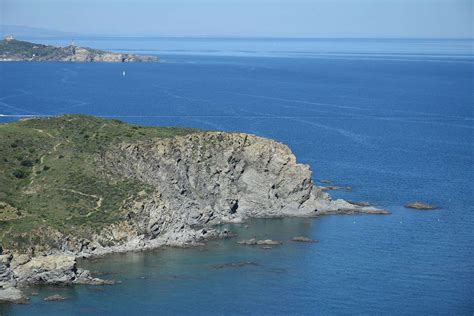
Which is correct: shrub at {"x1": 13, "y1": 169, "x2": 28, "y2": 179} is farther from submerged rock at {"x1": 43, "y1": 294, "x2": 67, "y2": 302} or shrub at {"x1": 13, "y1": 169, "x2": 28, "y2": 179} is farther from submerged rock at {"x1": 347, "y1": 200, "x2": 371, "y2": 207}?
submerged rock at {"x1": 347, "y1": 200, "x2": 371, "y2": 207}

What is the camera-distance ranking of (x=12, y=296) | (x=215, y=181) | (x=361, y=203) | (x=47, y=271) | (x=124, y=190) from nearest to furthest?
(x=12, y=296) → (x=47, y=271) → (x=124, y=190) → (x=215, y=181) → (x=361, y=203)

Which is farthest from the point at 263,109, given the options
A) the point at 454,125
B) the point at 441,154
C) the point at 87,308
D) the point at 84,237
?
the point at 87,308

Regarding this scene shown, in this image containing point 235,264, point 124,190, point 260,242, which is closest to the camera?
point 235,264

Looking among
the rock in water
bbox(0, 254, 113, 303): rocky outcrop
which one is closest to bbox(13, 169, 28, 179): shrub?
bbox(0, 254, 113, 303): rocky outcrop

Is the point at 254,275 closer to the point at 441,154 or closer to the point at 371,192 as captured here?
the point at 371,192

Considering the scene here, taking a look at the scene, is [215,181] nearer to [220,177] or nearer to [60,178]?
[220,177]

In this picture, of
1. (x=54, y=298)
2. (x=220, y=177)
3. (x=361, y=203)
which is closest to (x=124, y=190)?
(x=220, y=177)
